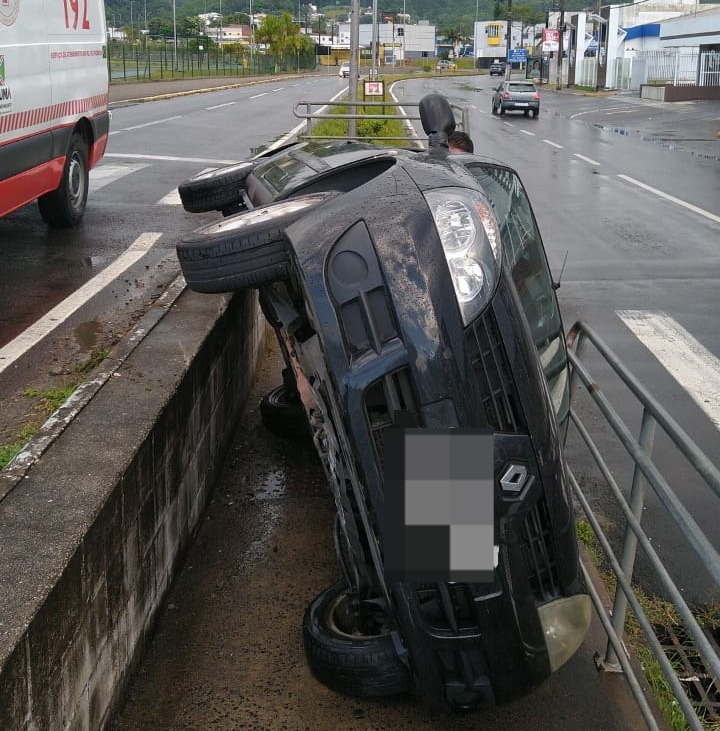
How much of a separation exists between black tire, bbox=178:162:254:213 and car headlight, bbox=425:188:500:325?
2685mm

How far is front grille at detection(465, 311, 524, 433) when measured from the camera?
2781mm

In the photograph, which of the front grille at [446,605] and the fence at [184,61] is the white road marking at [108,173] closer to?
the front grille at [446,605]

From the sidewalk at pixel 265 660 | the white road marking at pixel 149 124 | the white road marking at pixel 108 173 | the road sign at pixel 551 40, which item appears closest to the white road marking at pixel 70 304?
the sidewalk at pixel 265 660

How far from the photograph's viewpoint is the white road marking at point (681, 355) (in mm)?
6910

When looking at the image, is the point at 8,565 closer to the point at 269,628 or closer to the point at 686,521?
the point at 269,628

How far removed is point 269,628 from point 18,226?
25.4 ft

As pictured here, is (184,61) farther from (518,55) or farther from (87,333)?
(87,333)

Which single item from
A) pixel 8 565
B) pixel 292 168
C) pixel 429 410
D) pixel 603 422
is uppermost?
pixel 292 168

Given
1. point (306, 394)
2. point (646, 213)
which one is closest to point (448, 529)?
point (306, 394)

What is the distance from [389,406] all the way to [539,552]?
67cm

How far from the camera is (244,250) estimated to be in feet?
11.1

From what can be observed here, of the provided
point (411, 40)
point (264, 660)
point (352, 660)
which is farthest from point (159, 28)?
point (352, 660)

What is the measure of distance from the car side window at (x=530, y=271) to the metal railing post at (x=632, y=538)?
45cm

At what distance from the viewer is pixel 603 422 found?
639 cm
